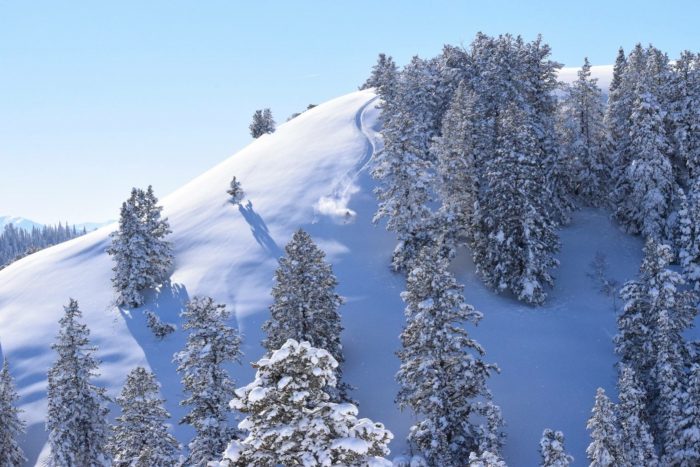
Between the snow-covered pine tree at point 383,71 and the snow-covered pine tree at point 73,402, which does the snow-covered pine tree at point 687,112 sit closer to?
the snow-covered pine tree at point 383,71

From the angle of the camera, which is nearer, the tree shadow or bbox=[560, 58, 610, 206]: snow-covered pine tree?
bbox=[560, 58, 610, 206]: snow-covered pine tree

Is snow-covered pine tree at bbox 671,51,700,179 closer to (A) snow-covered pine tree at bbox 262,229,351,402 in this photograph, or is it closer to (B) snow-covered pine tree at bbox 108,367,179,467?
(A) snow-covered pine tree at bbox 262,229,351,402

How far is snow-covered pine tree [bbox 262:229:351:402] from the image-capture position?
36.0 m

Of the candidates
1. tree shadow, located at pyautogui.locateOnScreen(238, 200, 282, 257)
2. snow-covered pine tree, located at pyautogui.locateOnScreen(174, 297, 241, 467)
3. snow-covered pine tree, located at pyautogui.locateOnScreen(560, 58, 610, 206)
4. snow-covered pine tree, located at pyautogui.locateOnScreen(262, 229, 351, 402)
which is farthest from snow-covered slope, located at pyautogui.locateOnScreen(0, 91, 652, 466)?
snow-covered pine tree, located at pyautogui.locateOnScreen(174, 297, 241, 467)

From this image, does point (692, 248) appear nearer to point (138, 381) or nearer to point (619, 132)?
point (619, 132)

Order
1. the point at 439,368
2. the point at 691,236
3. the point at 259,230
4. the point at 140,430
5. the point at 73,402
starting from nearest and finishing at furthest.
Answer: the point at 140,430
the point at 439,368
the point at 73,402
the point at 691,236
the point at 259,230

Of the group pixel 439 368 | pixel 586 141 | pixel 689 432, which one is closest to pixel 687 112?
pixel 586 141

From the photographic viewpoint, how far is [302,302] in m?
36.1

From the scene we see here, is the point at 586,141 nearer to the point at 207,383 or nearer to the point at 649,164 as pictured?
the point at 649,164

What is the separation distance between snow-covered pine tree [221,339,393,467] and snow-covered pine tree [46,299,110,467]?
Answer: 2628 cm

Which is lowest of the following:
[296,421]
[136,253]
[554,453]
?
[296,421]

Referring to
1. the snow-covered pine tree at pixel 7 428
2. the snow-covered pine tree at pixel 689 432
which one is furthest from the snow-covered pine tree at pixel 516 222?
the snow-covered pine tree at pixel 7 428

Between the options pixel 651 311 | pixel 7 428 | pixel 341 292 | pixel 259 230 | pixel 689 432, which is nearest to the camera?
pixel 689 432

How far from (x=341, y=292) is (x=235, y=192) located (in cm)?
2516
